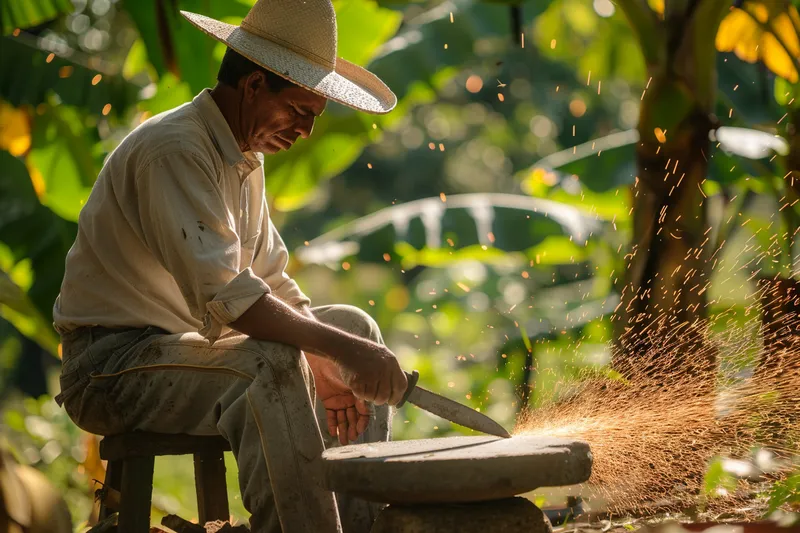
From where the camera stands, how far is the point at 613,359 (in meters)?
4.41

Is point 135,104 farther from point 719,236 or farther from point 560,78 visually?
point 560,78

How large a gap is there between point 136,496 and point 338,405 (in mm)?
650

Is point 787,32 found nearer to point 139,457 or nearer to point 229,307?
point 229,307

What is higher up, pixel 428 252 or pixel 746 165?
pixel 746 165

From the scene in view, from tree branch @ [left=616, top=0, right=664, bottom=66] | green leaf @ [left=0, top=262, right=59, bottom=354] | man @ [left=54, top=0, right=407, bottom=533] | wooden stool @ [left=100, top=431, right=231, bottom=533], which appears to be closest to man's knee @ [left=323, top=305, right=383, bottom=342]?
man @ [left=54, top=0, right=407, bottom=533]

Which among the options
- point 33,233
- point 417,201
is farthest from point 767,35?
point 33,233

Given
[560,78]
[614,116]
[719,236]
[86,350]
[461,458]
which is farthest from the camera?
[614,116]

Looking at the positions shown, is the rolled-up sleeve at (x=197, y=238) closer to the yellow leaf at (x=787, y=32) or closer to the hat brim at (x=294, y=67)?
the hat brim at (x=294, y=67)

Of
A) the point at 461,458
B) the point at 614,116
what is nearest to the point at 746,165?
the point at 461,458

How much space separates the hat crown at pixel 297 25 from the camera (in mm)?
2928

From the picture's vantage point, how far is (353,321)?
3.05 m

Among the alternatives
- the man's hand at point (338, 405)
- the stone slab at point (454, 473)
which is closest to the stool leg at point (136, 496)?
the man's hand at point (338, 405)

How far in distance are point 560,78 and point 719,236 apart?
1150cm

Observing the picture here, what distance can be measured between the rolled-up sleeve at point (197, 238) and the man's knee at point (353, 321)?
52cm
